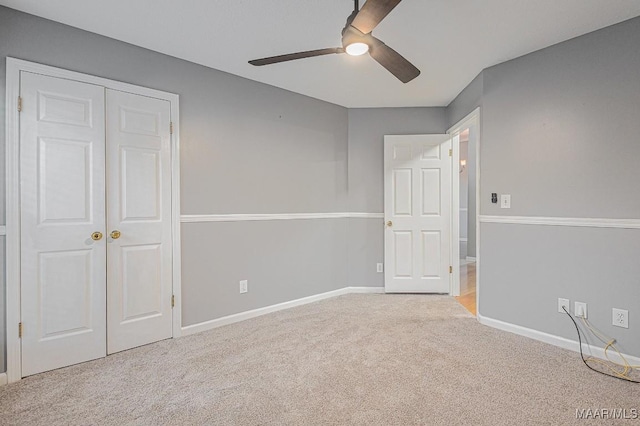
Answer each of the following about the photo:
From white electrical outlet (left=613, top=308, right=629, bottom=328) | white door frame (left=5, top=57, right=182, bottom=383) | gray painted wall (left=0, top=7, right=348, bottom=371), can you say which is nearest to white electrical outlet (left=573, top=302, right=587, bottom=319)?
white electrical outlet (left=613, top=308, right=629, bottom=328)


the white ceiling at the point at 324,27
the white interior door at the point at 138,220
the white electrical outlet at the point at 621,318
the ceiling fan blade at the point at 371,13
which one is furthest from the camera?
the white interior door at the point at 138,220

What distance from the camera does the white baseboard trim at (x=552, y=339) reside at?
8.16ft

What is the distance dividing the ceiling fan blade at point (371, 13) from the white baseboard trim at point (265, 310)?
2735mm

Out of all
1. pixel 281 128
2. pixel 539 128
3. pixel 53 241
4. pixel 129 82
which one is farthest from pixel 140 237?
pixel 539 128

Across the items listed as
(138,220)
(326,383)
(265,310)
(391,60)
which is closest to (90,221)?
(138,220)

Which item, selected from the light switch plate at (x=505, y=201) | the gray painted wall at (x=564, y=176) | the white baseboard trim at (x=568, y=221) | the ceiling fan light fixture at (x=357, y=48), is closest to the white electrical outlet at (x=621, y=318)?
the gray painted wall at (x=564, y=176)

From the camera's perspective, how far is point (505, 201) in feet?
10.4

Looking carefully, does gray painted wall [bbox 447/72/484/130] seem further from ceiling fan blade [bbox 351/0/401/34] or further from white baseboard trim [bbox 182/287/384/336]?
white baseboard trim [bbox 182/287/384/336]

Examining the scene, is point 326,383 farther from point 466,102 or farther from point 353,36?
point 466,102

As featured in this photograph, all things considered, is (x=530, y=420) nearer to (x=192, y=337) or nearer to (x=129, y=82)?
(x=192, y=337)

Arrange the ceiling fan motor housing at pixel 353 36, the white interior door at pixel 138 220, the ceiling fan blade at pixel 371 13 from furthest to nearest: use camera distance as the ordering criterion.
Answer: the white interior door at pixel 138 220
the ceiling fan motor housing at pixel 353 36
the ceiling fan blade at pixel 371 13

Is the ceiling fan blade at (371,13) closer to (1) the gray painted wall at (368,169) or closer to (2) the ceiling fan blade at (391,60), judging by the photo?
(2) the ceiling fan blade at (391,60)

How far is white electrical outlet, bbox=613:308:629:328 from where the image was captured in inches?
96.4

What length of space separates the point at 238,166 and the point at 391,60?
1972 millimetres
